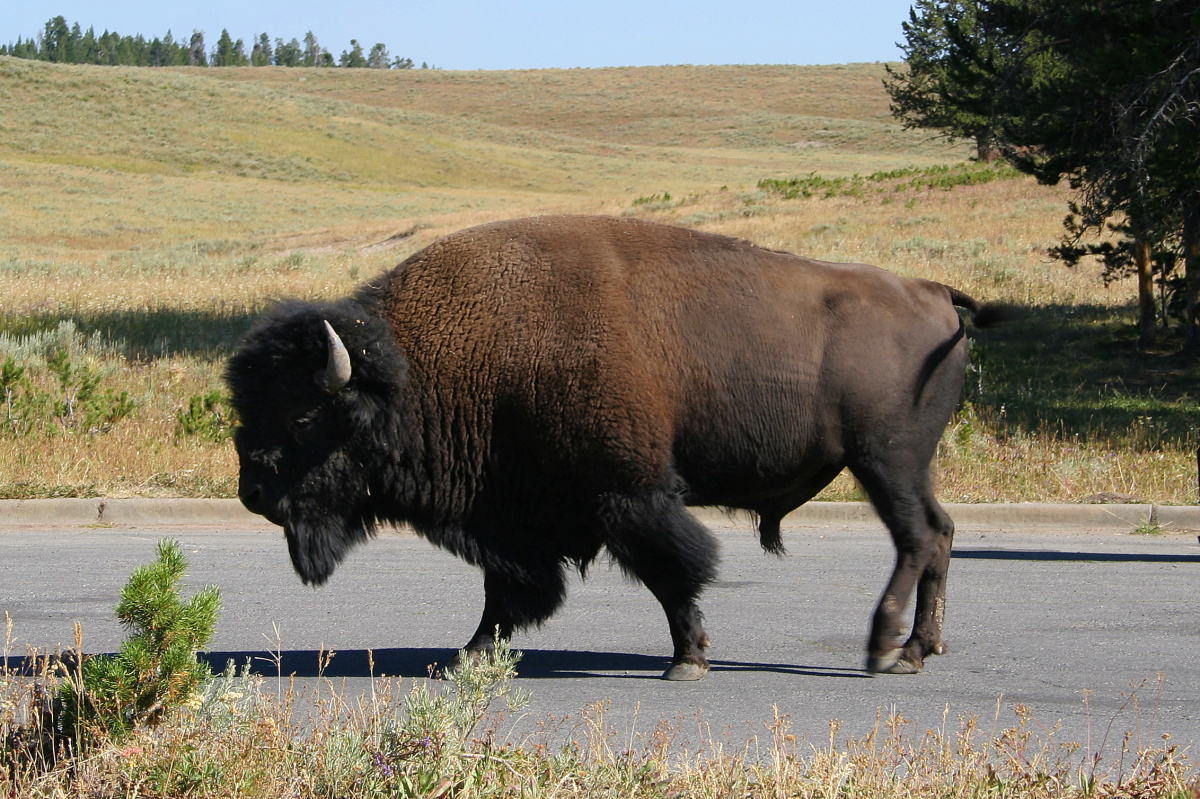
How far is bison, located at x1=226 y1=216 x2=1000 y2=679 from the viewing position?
197 inches

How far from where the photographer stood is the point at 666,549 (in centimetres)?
498

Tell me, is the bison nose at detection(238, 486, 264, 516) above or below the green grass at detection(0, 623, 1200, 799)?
above

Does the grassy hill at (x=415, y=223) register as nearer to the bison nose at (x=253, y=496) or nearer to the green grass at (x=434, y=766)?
the bison nose at (x=253, y=496)

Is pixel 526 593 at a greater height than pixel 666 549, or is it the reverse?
pixel 666 549

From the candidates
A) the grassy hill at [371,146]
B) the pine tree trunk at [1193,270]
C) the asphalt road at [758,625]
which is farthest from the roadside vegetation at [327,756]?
the grassy hill at [371,146]

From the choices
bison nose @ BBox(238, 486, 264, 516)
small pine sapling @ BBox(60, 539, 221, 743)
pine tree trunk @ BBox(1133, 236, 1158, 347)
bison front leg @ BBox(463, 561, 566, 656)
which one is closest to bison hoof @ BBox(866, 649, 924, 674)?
bison front leg @ BBox(463, 561, 566, 656)

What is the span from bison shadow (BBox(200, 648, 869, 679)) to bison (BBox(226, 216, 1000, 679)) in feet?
0.98

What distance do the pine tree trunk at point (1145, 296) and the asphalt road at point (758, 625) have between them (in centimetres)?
1097

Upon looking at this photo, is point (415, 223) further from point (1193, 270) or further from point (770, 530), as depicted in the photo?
point (770, 530)

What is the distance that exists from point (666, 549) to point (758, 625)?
1645 mm

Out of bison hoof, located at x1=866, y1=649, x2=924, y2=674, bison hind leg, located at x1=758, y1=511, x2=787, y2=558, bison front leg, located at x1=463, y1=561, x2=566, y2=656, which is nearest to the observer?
bison front leg, located at x1=463, y1=561, x2=566, y2=656

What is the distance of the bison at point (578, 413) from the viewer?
5012 millimetres

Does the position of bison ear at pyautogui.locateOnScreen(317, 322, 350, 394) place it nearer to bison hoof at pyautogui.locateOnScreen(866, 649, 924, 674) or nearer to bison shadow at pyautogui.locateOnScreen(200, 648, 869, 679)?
bison shadow at pyautogui.locateOnScreen(200, 648, 869, 679)

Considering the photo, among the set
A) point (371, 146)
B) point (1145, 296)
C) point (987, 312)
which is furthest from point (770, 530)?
point (371, 146)
